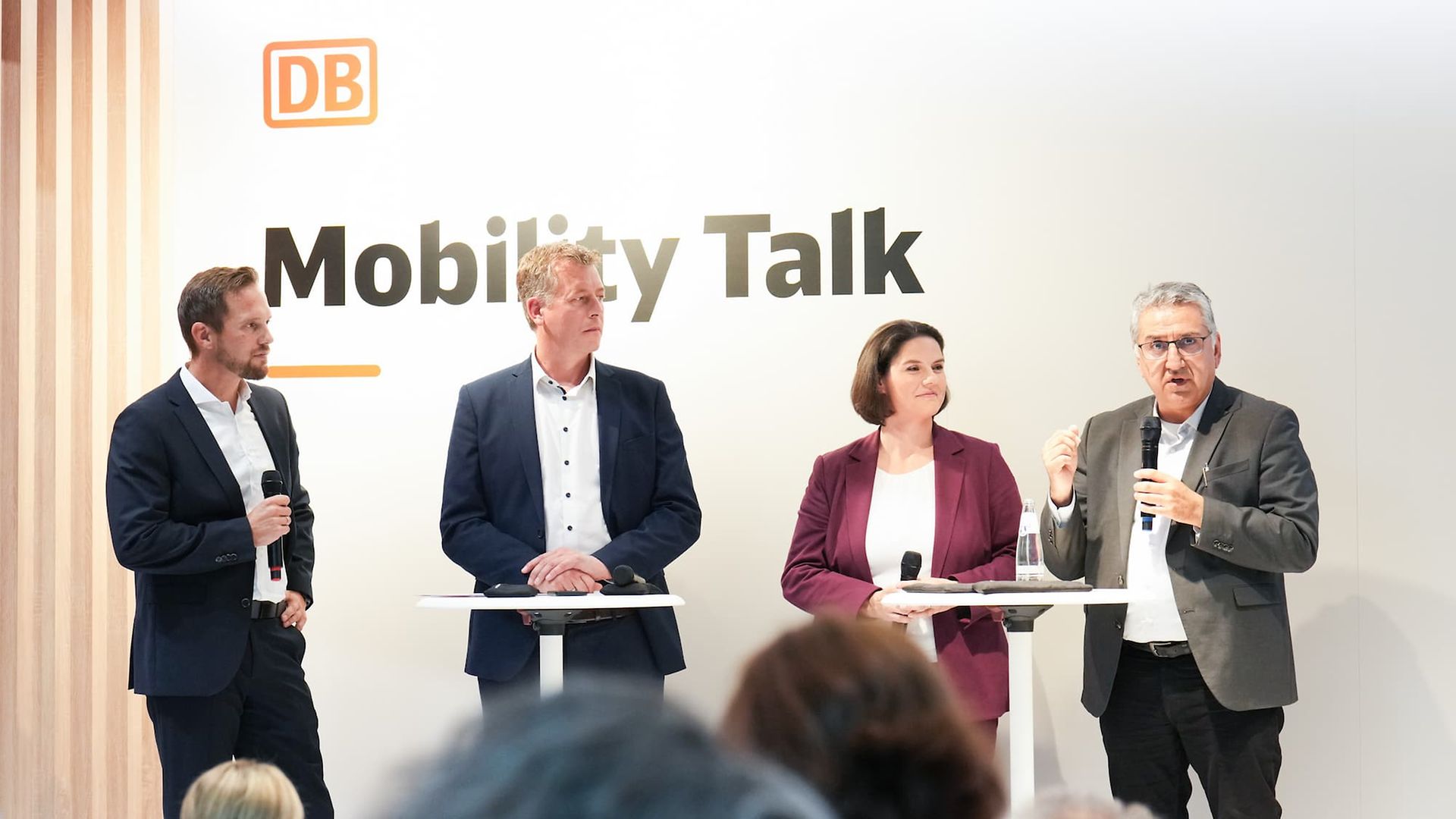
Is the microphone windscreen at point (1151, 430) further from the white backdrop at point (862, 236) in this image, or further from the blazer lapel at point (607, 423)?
the blazer lapel at point (607, 423)

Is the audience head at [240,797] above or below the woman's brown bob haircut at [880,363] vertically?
below

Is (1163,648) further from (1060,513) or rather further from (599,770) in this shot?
(599,770)

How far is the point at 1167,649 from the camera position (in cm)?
399

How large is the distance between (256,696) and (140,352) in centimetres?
189

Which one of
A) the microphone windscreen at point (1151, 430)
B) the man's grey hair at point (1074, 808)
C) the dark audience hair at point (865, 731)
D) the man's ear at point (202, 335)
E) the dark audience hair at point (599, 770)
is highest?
the man's ear at point (202, 335)

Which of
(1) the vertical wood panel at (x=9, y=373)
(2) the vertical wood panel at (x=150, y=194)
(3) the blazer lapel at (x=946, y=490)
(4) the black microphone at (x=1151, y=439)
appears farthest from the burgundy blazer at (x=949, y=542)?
(1) the vertical wood panel at (x=9, y=373)

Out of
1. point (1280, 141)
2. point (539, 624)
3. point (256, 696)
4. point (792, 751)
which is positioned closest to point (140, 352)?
point (256, 696)

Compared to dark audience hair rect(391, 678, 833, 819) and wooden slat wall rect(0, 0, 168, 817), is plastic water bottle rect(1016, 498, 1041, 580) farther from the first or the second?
wooden slat wall rect(0, 0, 168, 817)

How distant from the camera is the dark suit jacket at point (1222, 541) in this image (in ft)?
12.7

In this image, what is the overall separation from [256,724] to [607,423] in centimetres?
144

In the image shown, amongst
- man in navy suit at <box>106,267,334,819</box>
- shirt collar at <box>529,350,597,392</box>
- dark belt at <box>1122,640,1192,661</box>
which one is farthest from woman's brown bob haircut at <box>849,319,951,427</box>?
man in navy suit at <box>106,267,334,819</box>

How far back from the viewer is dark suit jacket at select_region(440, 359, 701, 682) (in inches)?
167

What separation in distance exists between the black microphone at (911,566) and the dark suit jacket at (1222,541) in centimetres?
53

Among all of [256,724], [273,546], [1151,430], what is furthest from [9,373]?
[1151,430]
